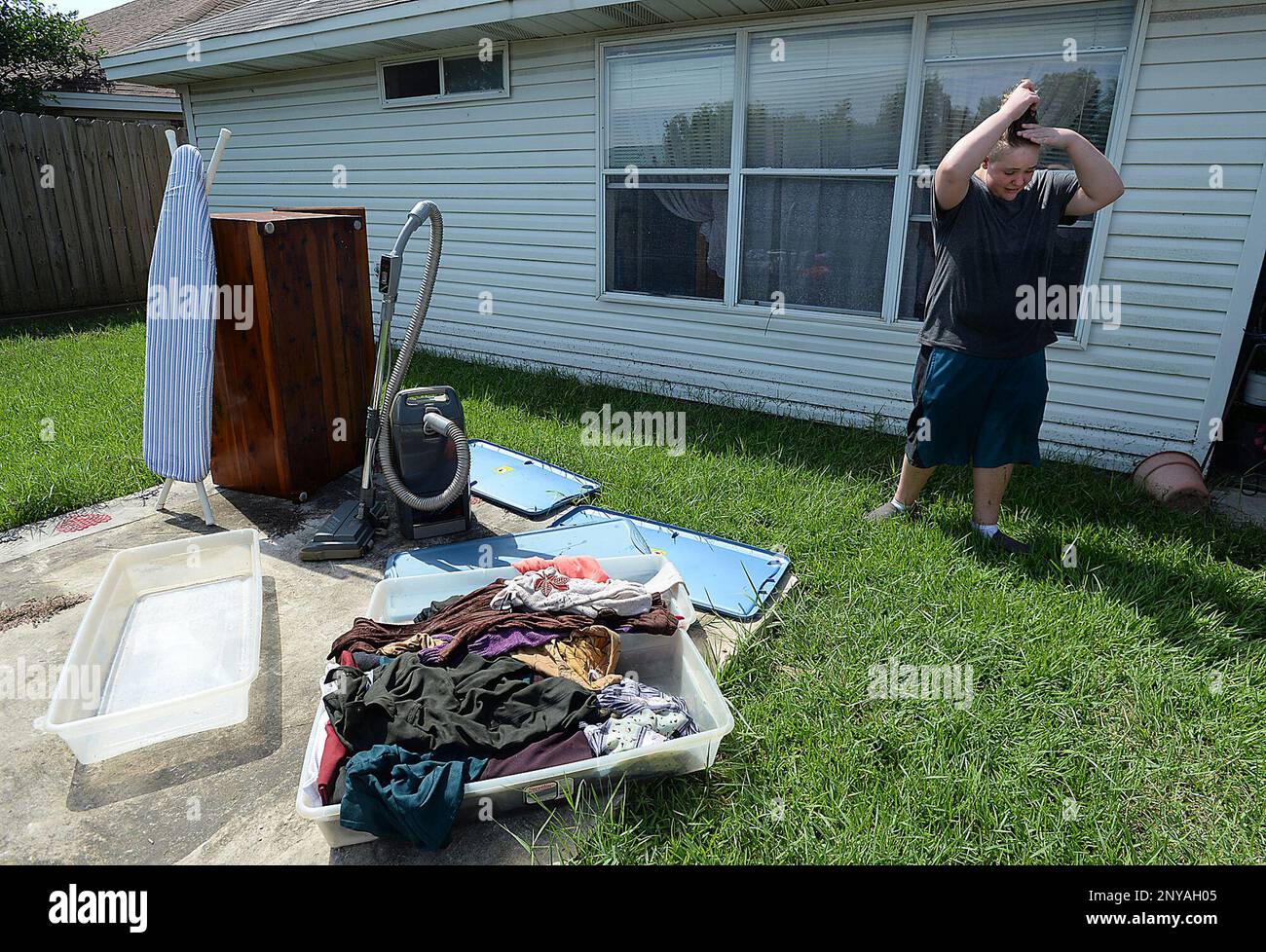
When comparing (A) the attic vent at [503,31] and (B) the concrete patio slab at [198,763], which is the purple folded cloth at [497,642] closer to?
(B) the concrete patio slab at [198,763]

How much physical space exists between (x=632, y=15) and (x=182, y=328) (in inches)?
138

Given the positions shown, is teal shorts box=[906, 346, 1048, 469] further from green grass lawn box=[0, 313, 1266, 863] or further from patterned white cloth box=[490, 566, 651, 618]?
patterned white cloth box=[490, 566, 651, 618]

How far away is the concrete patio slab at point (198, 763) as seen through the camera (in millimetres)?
1967

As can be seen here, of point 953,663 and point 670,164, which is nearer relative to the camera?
point 953,663

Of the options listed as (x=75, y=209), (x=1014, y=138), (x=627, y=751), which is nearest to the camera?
(x=627, y=751)

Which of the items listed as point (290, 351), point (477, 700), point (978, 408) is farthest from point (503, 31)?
point (477, 700)

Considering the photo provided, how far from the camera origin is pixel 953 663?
2627 mm

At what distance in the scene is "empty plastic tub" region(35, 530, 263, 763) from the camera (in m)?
2.26

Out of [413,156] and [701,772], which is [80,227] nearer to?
[413,156]

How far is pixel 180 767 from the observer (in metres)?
2.25

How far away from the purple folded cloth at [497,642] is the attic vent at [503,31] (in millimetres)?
4891

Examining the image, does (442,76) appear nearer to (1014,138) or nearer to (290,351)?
(290,351)

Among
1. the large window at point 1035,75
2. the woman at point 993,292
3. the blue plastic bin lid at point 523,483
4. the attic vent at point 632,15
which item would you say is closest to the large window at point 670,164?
the attic vent at point 632,15
